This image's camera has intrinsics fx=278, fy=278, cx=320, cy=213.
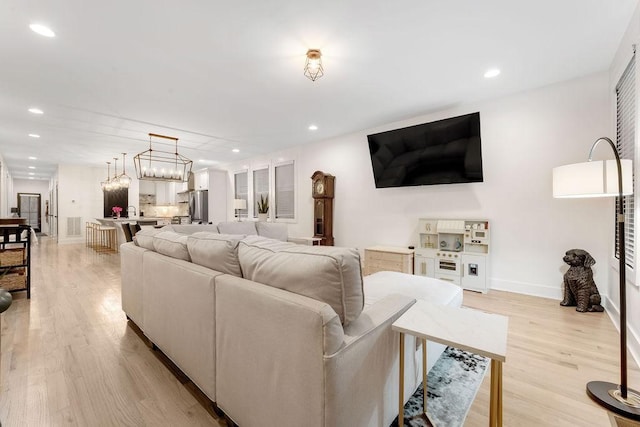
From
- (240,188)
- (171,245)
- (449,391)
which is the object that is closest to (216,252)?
(171,245)

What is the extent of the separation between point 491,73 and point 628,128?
52.6 inches

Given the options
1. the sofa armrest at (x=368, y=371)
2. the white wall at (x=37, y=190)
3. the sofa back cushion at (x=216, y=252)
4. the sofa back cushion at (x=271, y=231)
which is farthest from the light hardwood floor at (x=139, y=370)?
the white wall at (x=37, y=190)

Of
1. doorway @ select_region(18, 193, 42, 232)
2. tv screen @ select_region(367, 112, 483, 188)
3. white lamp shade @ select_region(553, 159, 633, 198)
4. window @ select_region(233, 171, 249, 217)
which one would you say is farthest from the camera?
doorway @ select_region(18, 193, 42, 232)

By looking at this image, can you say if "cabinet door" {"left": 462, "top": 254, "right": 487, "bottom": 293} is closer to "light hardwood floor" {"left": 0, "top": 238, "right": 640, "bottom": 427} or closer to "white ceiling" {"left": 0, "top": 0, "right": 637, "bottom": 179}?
"light hardwood floor" {"left": 0, "top": 238, "right": 640, "bottom": 427}

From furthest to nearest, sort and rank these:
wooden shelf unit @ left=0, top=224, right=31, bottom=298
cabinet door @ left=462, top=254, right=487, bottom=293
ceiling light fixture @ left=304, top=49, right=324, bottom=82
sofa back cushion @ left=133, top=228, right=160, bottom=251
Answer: cabinet door @ left=462, top=254, right=487, bottom=293, wooden shelf unit @ left=0, top=224, right=31, bottom=298, ceiling light fixture @ left=304, top=49, right=324, bottom=82, sofa back cushion @ left=133, top=228, right=160, bottom=251

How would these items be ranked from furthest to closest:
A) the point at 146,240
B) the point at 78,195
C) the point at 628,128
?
→ the point at 78,195 < the point at 628,128 < the point at 146,240

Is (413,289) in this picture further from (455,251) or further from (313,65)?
(313,65)

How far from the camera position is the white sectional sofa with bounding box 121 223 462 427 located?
101 centimetres

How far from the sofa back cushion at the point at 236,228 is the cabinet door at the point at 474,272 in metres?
3.35

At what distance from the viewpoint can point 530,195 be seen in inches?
141

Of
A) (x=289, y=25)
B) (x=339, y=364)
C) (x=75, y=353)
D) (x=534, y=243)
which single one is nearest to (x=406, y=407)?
(x=339, y=364)

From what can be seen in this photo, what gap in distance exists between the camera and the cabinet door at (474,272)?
3754mm

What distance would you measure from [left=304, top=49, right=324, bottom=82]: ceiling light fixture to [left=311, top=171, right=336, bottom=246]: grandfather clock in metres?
2.66

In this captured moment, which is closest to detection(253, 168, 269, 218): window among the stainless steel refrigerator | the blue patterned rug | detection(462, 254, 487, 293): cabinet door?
the stainless steel refrigerator
